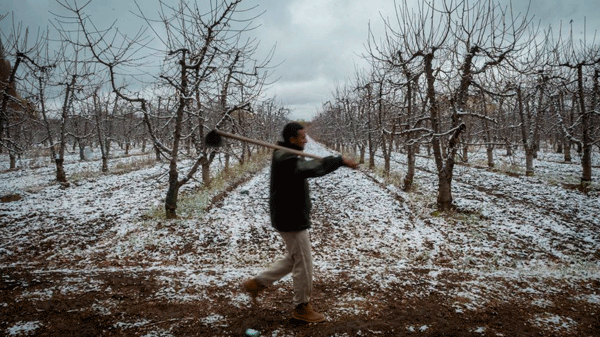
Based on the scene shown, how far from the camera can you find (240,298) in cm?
409

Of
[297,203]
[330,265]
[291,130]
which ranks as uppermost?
[291,130]

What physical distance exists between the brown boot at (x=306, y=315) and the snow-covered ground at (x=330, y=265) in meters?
0.09

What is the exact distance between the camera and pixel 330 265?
5.39m

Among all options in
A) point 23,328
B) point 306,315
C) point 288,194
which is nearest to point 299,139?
point 288,194

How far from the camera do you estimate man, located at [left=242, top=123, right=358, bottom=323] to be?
3.04m

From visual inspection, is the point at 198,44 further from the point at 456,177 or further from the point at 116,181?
the point at 456,177

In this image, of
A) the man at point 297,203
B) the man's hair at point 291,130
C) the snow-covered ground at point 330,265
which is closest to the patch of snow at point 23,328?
the snow-covered ground at point 330,265

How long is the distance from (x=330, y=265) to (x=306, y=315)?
80.6 inches

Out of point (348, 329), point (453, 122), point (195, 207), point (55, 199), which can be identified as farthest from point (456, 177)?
point (55, 199)

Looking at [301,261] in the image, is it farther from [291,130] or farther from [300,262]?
[291,130]

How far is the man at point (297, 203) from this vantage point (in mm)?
3045

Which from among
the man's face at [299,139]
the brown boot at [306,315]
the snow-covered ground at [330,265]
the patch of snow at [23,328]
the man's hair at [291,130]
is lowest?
the snow-covered ground at [330,265]

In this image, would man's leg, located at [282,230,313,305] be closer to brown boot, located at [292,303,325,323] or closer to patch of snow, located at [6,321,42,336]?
brown boot, located at [292,303,325,323]

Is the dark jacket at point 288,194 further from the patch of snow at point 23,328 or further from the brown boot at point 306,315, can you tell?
the patch of snow at point 23,328
